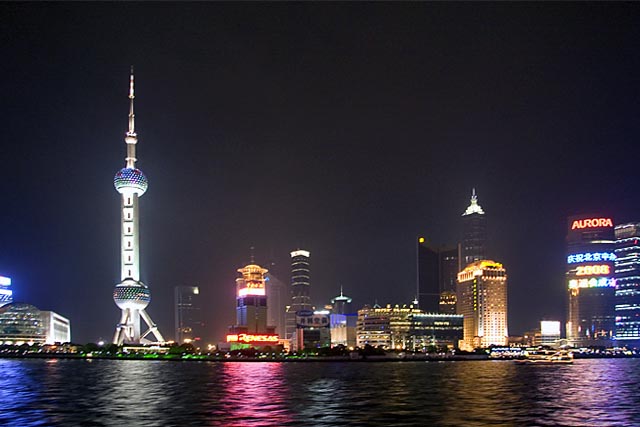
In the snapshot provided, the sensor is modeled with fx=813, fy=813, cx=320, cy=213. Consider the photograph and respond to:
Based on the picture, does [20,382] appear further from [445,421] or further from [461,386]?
[445,421]

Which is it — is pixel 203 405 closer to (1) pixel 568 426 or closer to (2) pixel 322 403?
(2) pixel 322 403

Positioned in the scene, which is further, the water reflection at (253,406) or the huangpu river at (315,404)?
the huangpu river at (315,404)

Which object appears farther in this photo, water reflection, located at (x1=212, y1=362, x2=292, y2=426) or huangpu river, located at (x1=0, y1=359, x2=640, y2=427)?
huangpu river, located at (x1=0, y1=359, x2=640, y2=427)

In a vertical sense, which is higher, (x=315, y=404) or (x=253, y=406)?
(x=253, y=406)

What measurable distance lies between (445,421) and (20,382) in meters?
75.7

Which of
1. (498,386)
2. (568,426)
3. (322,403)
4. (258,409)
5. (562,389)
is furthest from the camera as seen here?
(498,386)

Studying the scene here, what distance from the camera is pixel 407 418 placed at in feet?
228

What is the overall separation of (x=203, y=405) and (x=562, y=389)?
52021 mm

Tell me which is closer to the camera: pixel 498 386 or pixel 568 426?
pixel 568 426

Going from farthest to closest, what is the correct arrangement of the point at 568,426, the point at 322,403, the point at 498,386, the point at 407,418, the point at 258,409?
1. the point at 498,386
2. the point at 322,403
3. the point at 258,409
4. the point at 407,418
5. the point at 568,426

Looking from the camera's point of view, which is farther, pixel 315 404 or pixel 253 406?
pixel 315 404

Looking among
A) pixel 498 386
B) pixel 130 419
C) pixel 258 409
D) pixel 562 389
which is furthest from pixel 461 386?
pixel 130 419

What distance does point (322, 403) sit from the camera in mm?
84875

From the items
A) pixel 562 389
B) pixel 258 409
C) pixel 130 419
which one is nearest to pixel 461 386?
pixel 562 389
